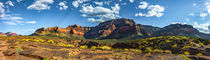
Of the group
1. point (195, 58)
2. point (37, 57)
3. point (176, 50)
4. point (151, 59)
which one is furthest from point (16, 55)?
point (176, 50)

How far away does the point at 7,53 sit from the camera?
9797mm

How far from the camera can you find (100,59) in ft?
39.3

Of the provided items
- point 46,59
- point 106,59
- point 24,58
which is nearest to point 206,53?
point 106,59

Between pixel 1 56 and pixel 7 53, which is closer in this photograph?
pixel 1 56

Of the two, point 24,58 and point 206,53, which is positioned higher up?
point 24,58

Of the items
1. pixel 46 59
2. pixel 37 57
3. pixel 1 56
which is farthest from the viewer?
pixel 37 57

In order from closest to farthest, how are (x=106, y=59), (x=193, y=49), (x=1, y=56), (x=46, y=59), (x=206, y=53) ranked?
(x=1, y=56) → (x=46, y=59) → (x=106, y=59) → (x=206, y=53) → (x=193, y=49)

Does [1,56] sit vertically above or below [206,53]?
above

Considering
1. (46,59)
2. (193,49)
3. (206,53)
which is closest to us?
(46,59)

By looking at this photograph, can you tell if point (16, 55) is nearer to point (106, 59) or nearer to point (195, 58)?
point (106, 59)

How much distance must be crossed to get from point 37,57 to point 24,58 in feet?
3.23

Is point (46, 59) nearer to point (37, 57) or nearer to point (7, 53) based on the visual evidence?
point (37, 57)

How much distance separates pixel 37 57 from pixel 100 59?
19.7ft

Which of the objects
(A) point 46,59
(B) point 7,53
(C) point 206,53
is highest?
(B) point 7,53
